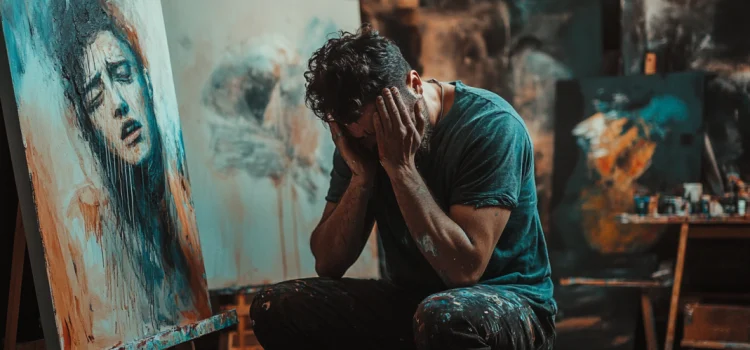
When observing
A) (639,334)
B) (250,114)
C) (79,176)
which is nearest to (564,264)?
(639,334)

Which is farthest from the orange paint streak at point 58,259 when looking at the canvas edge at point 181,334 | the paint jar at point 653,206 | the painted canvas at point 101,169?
the paint jar at point 653,206

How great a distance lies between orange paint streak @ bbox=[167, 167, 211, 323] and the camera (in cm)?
246

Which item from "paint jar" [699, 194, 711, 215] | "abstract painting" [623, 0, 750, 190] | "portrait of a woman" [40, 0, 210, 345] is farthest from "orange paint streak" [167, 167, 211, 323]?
"abstract painting" [623, 0, 750, 190]

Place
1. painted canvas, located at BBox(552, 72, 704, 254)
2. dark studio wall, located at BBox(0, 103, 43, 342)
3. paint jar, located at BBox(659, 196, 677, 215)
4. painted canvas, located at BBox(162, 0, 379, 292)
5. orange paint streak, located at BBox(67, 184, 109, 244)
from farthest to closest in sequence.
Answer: painted canvas, located at BBox(552, 72, 704, 254), paint jar, located at BBox(659, 196, 677, 215), painted canvas, located at BBox(162, 0, 379, 292), dark studio wall, located at BBox(0, 103, 43, 342), orange paint streak, located at BBox(67, 184, 109, 244)

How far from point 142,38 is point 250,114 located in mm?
771

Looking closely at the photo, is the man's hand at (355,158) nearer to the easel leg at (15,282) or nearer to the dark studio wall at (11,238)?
the easel leg at (15,282)

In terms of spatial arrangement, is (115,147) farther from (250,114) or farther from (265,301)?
(250,114)

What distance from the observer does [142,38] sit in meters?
2.44

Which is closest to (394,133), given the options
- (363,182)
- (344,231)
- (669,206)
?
(363,182)

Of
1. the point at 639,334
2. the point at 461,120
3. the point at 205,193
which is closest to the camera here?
the point at 461,120

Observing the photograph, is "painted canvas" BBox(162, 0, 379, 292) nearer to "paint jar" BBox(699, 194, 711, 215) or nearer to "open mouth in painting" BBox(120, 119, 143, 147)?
"open mouth in painting" BBox(120, 119, 143, 147)

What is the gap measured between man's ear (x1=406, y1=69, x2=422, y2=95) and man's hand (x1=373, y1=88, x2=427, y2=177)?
8cm

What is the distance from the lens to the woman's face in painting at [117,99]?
2170mm

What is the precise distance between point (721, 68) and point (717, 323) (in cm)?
112
